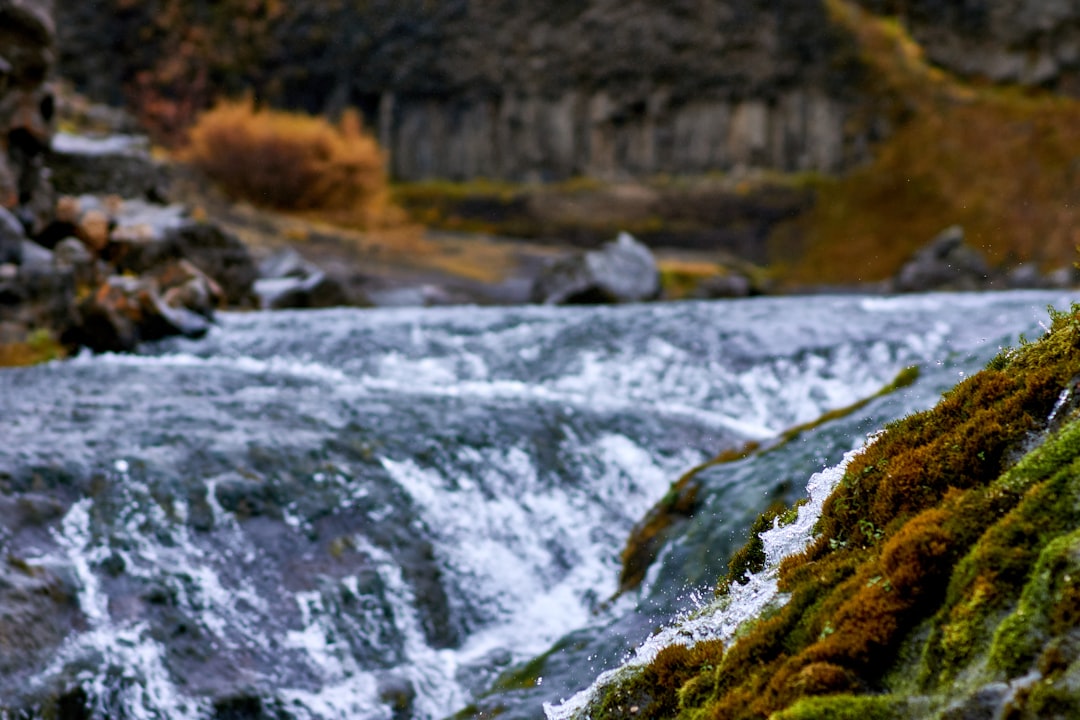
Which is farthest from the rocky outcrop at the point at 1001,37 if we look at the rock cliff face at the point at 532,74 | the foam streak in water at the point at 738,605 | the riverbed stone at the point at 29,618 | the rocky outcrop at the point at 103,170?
the riverbed stone at the point at 29,618

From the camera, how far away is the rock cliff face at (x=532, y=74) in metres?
47.8

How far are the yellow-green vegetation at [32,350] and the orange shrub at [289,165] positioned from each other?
22.8 meters

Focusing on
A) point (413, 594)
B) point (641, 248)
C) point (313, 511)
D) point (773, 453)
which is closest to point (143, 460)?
point (313, 511)

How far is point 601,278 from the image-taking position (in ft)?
86.0

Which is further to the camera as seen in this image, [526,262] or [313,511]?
[526,262]

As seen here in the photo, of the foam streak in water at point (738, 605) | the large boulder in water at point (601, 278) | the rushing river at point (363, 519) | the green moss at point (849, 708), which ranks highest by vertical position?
the green moss at point (849, 708)

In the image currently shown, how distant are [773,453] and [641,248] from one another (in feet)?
68.0

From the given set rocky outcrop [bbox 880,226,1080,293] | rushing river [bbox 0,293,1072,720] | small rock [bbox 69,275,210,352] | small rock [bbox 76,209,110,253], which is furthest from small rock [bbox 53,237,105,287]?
rocky outcrop [bbox 880,226,1080,293]

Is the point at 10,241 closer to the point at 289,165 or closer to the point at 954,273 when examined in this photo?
the point at 289,165

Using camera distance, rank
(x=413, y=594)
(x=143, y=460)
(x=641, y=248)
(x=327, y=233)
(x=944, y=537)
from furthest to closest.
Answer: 1. (x=327, y=233)
2. (x=641, y=248)
3. (x=143, y=460)
4. (x=413, y=594)
5. (x=944, y=537)

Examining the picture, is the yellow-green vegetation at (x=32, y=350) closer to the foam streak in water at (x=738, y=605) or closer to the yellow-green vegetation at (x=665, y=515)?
the yellow-green vegetation at (x=665, y=515)

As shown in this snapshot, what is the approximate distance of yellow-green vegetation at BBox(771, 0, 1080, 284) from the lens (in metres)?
38.7

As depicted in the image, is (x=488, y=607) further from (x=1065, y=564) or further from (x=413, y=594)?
(x=1065, y=564)

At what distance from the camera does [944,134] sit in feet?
146
